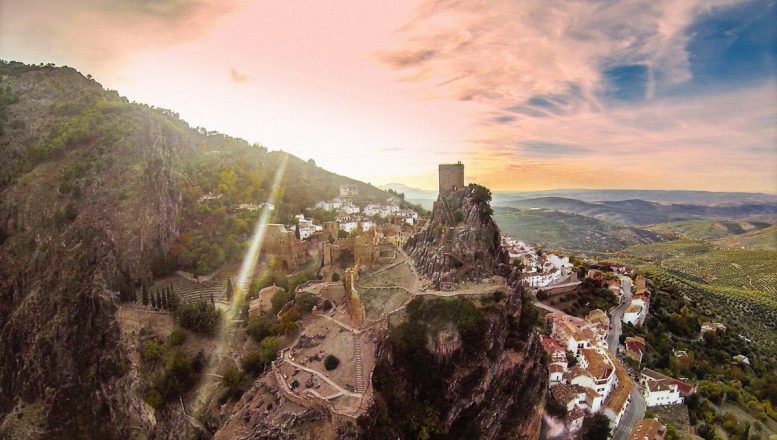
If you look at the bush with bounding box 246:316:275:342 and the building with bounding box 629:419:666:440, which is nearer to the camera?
the building with bounding box 629:419:666:440

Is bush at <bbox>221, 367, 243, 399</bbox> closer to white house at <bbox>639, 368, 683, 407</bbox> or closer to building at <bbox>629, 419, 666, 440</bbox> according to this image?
building at <bbox>629, 419, 666, 440</bbox>

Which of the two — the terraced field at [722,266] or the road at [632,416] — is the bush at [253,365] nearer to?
the road at [632,416]

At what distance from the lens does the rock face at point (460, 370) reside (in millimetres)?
22188

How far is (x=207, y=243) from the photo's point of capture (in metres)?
41.7

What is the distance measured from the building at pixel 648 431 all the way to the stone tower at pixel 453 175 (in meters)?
20.5

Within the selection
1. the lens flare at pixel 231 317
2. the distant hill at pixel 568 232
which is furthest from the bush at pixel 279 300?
the distant hill at pixel 568 232

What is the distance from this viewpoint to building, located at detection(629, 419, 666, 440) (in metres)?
27.2

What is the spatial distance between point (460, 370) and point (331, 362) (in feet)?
23.5

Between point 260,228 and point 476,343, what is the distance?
2634 cm

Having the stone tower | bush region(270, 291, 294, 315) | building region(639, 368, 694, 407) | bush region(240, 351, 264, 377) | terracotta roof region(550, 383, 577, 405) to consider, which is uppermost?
the stone tower

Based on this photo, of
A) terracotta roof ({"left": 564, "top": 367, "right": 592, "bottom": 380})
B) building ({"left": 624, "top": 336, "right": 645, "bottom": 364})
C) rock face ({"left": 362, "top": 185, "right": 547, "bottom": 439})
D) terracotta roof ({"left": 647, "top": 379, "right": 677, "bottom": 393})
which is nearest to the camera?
rock face ({"left": 362, "top": 185, "right": 547, "bottom": 439})

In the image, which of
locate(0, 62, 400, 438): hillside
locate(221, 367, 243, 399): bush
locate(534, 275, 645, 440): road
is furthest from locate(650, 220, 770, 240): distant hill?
locate(221, 367, 243, 399): bush

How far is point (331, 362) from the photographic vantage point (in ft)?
77.1

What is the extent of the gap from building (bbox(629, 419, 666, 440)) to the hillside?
29.5 m
